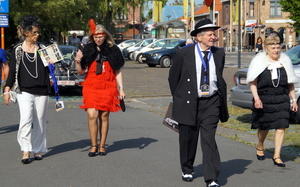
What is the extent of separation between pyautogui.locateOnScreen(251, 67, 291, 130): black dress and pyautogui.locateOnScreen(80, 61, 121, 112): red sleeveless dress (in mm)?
2051

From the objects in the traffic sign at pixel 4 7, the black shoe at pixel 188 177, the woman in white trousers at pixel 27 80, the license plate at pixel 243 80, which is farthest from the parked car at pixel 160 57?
the black shoe at pixel 188 177

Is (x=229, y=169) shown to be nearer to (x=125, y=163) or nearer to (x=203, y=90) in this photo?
(x=125, y=163)

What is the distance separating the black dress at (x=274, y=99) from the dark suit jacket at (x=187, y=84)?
55.6 inches

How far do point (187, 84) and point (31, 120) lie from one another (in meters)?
2.40

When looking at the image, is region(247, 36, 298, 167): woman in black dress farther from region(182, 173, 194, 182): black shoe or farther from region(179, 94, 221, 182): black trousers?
region(182, 173, 194, 182): black shoe

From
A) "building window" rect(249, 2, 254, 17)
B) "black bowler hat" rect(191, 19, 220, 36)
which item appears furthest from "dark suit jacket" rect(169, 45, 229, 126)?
"building window" rect(249, 2, 254, 17)

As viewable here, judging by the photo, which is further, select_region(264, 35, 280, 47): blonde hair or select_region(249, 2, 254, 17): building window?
select_region(249, 2, 254, 17): building window

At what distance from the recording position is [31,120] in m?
7.12

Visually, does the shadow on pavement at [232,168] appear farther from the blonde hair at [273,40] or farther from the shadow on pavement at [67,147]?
the shadow on pavement at [67,147]

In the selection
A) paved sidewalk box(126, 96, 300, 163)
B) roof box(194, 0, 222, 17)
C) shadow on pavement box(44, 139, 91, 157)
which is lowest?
paved sidewalk box(126, 96, 300, 163)

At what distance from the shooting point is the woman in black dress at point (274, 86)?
7109mm

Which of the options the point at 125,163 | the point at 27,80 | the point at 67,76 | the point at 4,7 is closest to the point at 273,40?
the point at 125,163

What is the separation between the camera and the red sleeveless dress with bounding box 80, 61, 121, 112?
7.38 meters

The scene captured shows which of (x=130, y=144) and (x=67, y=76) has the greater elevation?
(x=67, y=76)
